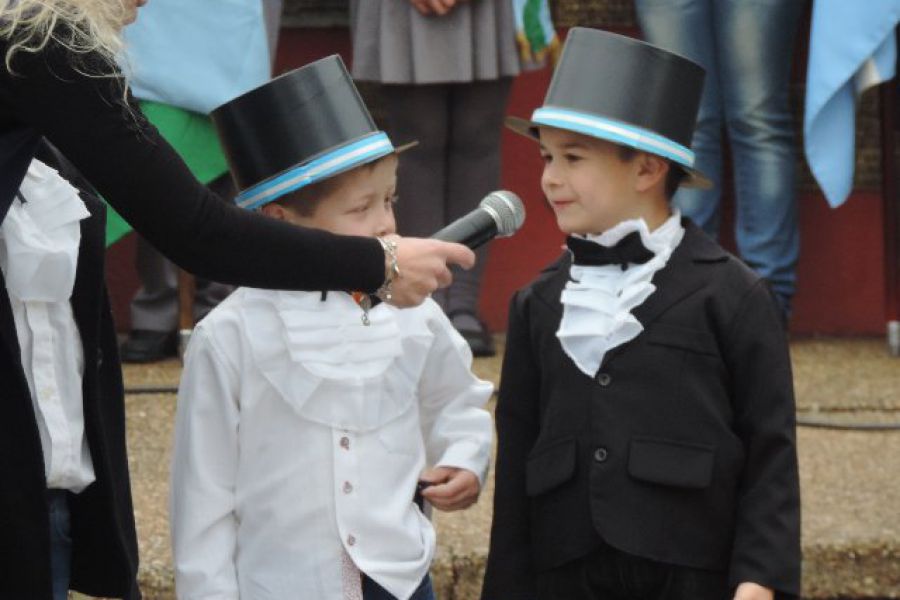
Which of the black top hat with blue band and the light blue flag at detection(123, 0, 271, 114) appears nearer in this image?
the black top hat with blue band

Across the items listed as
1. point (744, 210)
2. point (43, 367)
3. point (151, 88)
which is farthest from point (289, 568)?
point (744, 210)

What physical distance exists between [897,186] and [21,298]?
4071 millimetres

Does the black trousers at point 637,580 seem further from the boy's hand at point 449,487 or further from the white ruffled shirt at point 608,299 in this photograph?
the white ruffled shirt at point 608,299

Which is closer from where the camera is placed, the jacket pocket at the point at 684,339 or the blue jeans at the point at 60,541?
the blue jeans at the point at 60,541

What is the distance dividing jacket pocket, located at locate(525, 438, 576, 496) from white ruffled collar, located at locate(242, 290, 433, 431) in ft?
0.83

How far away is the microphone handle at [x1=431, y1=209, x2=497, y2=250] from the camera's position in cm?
318

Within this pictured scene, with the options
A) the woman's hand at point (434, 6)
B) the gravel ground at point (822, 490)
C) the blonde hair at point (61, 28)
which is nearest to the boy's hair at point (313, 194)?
the blonde hair at point (61, 28)

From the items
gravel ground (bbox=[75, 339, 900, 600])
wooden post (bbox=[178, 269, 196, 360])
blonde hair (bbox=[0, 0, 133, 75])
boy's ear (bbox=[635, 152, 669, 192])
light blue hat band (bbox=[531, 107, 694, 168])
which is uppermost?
blonde hair (bbox=[0, 0, 133, 75])

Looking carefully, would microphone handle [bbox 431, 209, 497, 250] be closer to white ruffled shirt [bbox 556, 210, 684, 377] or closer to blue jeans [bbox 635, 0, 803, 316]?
white ruffled shirt [bbox 556, 210, 684, 377]

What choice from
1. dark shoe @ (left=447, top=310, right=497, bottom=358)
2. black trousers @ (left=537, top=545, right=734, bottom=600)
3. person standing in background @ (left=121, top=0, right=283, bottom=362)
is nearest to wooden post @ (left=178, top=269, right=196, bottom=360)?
person standing in background @ (left=121, top=0, right=283, bottom=362)

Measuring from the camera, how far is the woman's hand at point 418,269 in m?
3.08

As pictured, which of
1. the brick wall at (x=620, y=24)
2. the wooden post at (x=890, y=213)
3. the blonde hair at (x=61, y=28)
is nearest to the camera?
the blonde hair at (x=61, y=28)

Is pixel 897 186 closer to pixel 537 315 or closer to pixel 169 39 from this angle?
pixel 169 39

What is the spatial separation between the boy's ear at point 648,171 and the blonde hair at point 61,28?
42.8 inches
